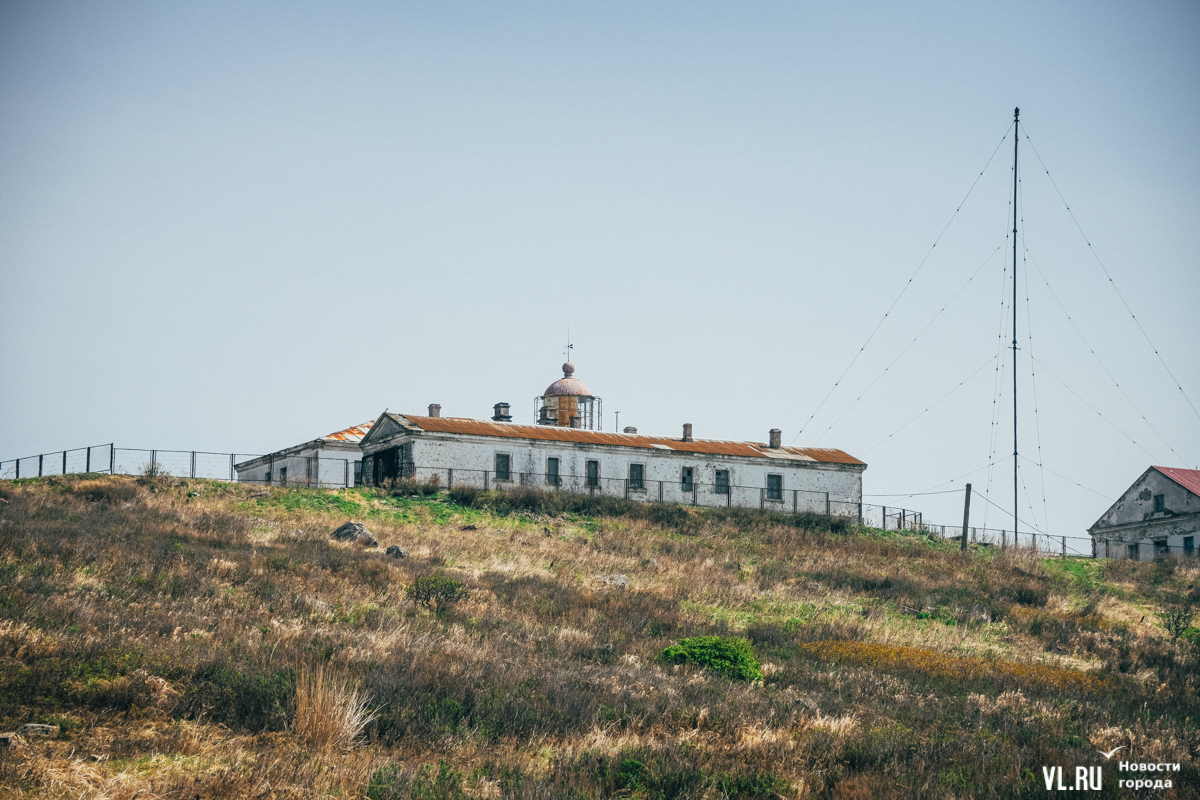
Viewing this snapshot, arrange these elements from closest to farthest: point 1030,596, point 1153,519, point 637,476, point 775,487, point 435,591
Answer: point 435,591, point 1030,596, point 637,476, point 775,487, point 1153,519

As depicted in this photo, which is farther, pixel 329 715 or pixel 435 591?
pixel 435 591

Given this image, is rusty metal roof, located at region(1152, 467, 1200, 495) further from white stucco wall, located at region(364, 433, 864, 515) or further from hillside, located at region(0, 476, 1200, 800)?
hillside, located at region(0, 476, 1200, 800)

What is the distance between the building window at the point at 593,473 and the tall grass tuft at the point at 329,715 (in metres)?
33.6

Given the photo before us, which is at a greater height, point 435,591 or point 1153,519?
point 435,591

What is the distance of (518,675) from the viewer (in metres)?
11.7

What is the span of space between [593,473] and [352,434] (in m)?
12.9

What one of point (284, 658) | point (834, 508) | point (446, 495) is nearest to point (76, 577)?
point (284, 658)

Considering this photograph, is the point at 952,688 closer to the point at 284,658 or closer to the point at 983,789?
the point at 983,789

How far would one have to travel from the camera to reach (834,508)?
154 feet

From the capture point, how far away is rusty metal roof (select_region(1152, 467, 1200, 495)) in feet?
153

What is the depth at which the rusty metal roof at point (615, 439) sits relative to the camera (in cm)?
4150

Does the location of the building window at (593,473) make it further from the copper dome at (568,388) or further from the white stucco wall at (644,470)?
the copper dome at (568,388)

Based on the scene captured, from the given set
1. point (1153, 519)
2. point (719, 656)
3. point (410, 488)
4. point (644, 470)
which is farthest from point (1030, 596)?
point (1153, 519)

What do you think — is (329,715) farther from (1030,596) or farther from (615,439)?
(615,439)
